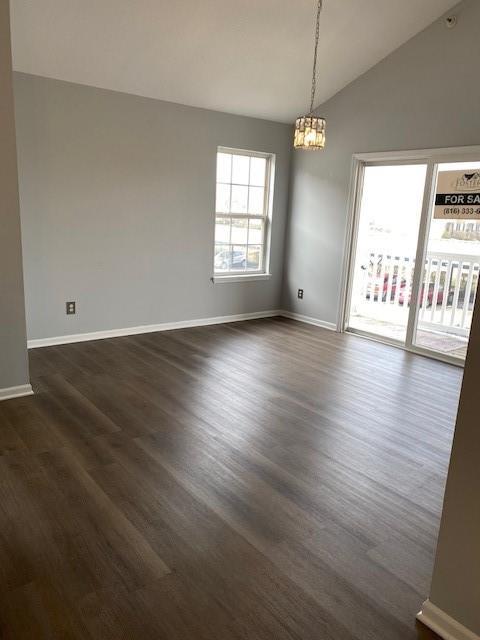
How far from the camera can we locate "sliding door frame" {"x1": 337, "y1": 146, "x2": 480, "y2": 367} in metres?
4.64

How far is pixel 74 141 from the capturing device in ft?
14.9

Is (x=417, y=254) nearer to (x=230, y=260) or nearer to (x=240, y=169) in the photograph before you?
(x=230, y=260)

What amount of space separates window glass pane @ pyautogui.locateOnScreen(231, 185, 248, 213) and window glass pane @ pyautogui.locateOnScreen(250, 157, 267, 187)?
0.19 metres

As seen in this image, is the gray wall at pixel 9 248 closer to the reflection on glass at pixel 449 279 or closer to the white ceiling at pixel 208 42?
the white ceiling at pixel 208 42

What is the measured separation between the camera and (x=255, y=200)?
240 inches

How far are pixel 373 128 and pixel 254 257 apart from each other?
204 centimetres

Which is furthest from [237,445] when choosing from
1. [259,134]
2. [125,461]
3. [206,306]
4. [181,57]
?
[259,134]

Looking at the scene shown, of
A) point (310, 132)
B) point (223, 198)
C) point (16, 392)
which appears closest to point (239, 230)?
point (223, 198)

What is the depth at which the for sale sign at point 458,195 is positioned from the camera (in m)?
4.49

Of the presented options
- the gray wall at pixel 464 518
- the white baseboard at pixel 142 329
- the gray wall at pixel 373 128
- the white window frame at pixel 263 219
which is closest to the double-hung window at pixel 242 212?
the white window frame at pixel 263 219

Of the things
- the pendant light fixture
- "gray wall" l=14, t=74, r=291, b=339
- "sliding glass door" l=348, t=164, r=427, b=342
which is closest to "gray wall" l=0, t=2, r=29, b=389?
"gray wall" l=14, t=74, r=291, b=339

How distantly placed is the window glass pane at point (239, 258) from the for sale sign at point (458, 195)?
229cm

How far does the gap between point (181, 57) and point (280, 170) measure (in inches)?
79.9

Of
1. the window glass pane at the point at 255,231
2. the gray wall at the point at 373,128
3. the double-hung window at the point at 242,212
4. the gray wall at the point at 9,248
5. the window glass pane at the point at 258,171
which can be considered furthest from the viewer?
the window glass pane at the point at 255,231
